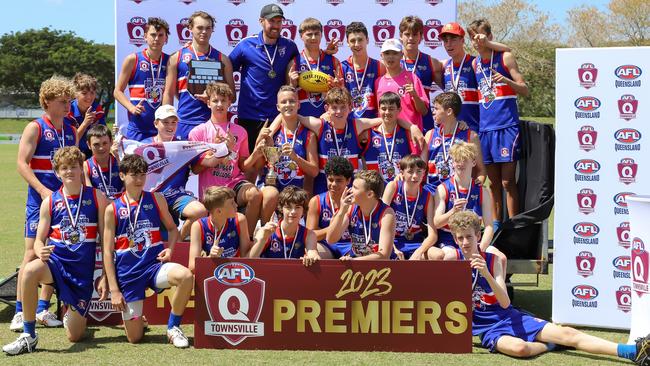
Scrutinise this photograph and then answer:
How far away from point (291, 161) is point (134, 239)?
1733 millimetres

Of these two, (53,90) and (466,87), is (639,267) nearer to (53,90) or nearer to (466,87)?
(466,87)

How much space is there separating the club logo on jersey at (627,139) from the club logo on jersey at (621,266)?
90 cm

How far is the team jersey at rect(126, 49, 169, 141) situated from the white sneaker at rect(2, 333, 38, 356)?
288 centimetres

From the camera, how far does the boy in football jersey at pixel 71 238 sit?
621 centimetres

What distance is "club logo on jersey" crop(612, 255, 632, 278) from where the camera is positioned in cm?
696

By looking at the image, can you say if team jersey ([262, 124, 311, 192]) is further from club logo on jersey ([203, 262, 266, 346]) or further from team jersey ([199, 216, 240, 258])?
club logo on jersey ([203, 262, 266, 346])

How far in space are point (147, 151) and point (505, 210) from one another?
3389mm

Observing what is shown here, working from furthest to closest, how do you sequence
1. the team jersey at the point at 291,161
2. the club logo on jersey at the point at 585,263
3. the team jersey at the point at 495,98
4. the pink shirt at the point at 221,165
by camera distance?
the team jersey at the point at 495,98, the team jersey at the point at 291,161, the pink shirt at the point at 221,165, the club logo on jersey at the point at 585,263

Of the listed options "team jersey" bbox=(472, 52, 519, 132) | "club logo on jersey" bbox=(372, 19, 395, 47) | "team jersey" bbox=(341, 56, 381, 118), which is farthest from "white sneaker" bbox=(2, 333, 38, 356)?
"club logo on jersey" bbox=(372, 19, 395, 47)

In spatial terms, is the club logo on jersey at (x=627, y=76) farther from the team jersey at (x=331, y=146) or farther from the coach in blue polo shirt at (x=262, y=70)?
the coach in blue polo shirt at (x=262, y=70)

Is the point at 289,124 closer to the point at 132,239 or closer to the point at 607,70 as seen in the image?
the point at 132,239

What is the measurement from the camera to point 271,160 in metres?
7.27

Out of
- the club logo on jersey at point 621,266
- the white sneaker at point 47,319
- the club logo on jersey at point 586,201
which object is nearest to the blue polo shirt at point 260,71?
the white sneaker at point 47,319

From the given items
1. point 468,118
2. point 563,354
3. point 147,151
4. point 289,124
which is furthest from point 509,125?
point 147,151
